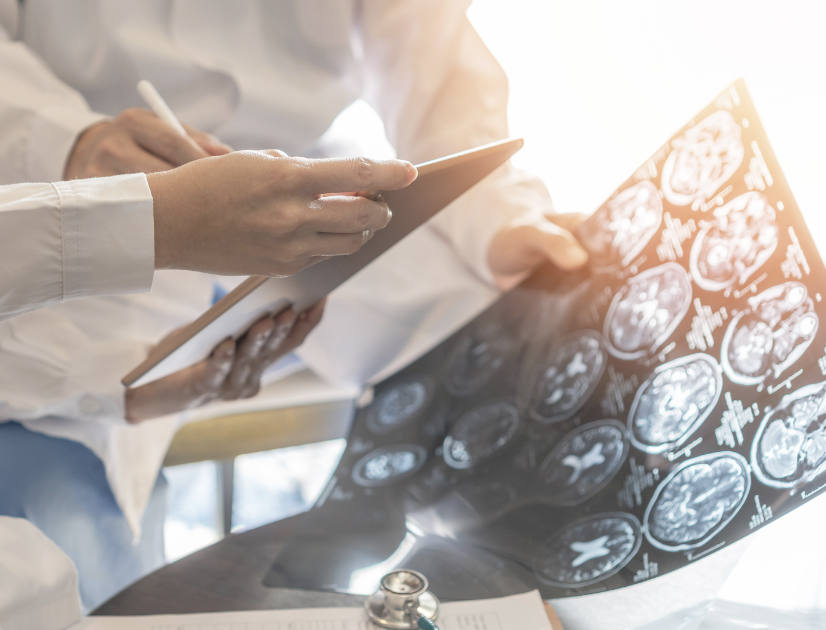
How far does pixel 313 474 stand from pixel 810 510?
1.55 meters

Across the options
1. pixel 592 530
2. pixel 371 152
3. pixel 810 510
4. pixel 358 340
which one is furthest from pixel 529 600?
pixel 371 152

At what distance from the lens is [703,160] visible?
0.81 meters

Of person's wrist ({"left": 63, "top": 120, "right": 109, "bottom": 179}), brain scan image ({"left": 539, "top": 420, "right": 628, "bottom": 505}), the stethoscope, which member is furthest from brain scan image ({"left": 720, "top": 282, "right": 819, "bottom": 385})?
person's wrist ({"left": 63, "top": 120, "right": 109, "bottom": 179})

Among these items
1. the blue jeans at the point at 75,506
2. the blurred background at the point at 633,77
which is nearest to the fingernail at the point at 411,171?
the blue jeans at the point at 75,506

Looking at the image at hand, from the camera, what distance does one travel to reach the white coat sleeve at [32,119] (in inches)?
36.5

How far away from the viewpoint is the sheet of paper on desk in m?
0.65

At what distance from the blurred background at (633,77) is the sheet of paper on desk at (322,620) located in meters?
0.74

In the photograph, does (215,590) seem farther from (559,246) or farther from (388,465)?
(559,246)

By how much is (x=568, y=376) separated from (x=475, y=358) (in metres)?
0.15

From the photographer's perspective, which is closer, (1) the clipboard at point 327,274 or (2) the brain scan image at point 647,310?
(1) the clipboard at point 327,274

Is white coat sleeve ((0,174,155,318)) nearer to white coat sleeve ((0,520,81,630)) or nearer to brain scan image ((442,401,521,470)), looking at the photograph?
white coat sleeve ((0,520,81,630))

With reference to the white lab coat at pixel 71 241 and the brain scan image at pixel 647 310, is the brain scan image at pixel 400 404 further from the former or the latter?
the white lab coat at pixel 71 241

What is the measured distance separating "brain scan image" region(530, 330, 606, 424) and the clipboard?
24 centimetres

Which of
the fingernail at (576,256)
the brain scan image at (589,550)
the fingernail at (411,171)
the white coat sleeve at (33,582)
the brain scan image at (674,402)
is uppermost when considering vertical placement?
the fingernail at (411,171)
